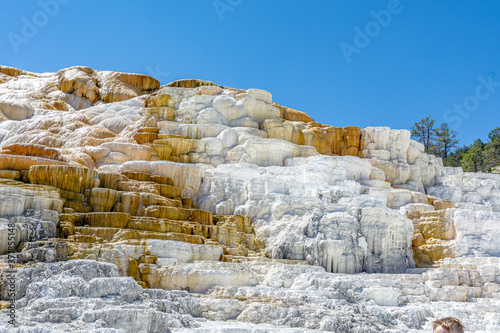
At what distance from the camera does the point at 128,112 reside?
28.7 metres

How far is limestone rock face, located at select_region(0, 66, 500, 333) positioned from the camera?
9.88 meters

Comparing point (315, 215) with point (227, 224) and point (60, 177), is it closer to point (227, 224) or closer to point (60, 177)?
point (227, 224)

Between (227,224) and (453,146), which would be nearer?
(227,224)

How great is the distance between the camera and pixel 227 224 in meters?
17.2

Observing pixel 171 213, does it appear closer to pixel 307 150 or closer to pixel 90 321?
pixel 90 321

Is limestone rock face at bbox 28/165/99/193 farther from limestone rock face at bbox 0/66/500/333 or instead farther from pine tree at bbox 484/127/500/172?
pine tree at bbox 484/127/500/172

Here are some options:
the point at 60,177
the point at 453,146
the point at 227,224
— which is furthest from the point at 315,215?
the point at 453,146

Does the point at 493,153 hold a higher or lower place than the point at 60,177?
higher

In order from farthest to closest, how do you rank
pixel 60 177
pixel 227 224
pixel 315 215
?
pixel 227 224, pixel 315 215, pixel 60 177

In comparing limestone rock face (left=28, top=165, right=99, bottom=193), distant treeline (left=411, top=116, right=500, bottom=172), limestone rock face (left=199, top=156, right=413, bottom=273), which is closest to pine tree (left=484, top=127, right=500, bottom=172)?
distant treeline (left=411, top=116, right=500, bottom=172)

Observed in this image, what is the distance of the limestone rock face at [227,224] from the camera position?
9883 millimetres

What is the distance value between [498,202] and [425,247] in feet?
38.5

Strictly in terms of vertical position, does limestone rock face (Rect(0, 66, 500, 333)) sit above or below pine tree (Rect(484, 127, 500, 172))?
below

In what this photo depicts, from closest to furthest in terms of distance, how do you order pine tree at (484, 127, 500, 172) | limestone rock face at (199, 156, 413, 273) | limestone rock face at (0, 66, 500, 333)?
limestone rock face at (0, 66, 500, 333) < limestone rock face at (199, 156, 413, 273) < pine tree at (484, 127, 500, 172)
